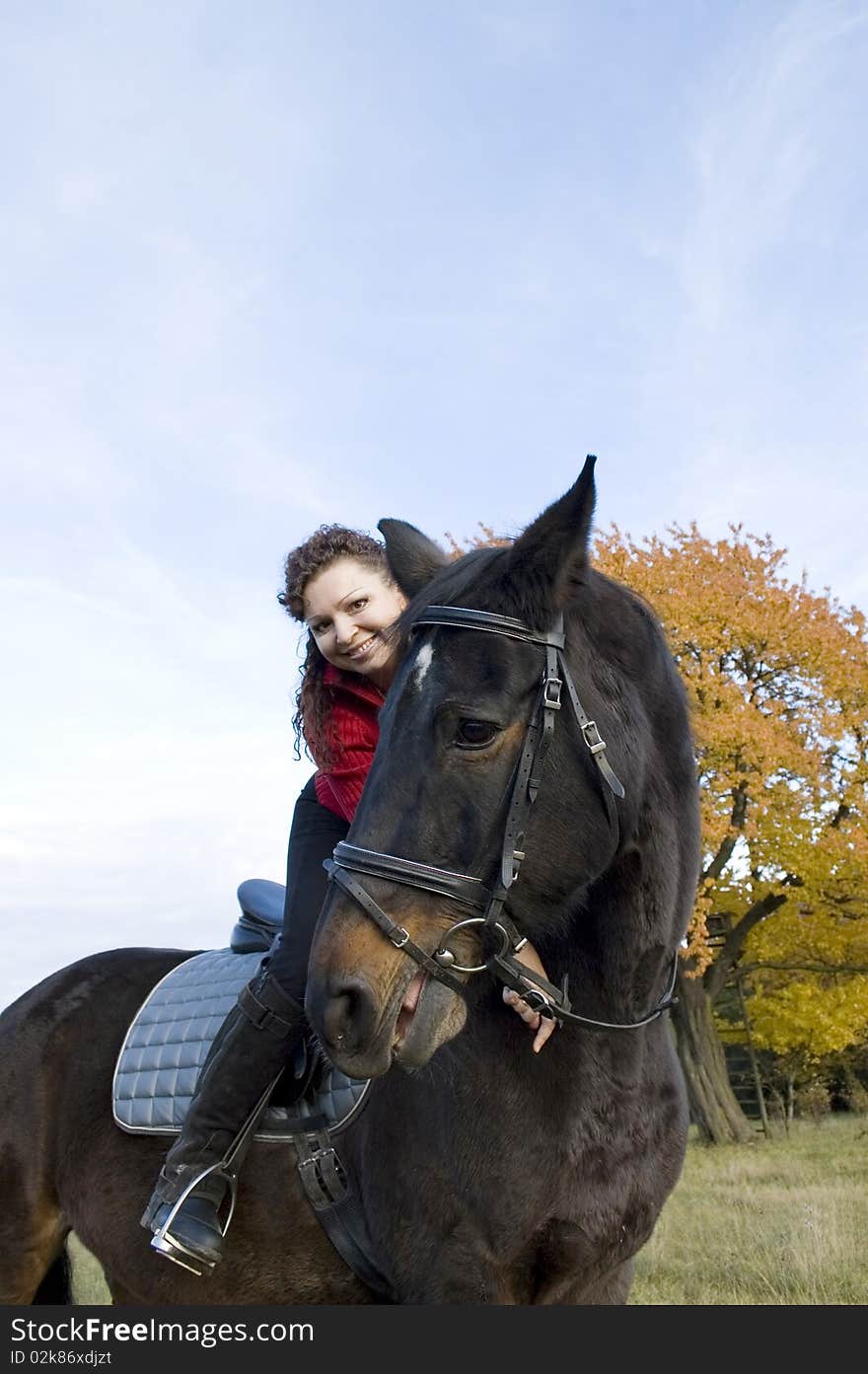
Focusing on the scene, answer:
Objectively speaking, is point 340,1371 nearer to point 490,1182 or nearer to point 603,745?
point 490,1182

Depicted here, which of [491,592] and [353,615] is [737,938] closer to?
[353,615]

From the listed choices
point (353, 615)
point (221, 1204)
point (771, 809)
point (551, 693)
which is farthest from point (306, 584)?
point (771, 809)

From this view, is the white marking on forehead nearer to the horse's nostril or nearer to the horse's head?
the horse's head

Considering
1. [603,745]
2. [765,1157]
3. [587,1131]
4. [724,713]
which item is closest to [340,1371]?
[587,1131]

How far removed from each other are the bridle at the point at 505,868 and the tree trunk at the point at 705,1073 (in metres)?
21.7

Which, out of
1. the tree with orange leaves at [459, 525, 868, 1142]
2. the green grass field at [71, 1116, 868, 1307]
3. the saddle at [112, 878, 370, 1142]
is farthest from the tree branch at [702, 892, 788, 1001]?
the saddle at [112, 878, 370, 1142]

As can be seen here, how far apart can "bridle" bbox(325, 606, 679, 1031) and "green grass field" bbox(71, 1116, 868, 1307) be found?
4.31 m

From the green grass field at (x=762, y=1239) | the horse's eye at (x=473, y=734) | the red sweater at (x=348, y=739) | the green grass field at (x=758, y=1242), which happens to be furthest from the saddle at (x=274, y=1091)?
the green grass field at (x=762, y=1239)

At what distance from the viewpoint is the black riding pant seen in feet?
13.0

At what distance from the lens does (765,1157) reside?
18375 millimetres

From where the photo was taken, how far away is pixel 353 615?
4.12m

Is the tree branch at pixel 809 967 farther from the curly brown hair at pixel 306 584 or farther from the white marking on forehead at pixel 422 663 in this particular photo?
the white marking on forehead at pixel 422 663

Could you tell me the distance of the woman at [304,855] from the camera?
393cm

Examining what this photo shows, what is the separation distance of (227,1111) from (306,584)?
1.90 metres
